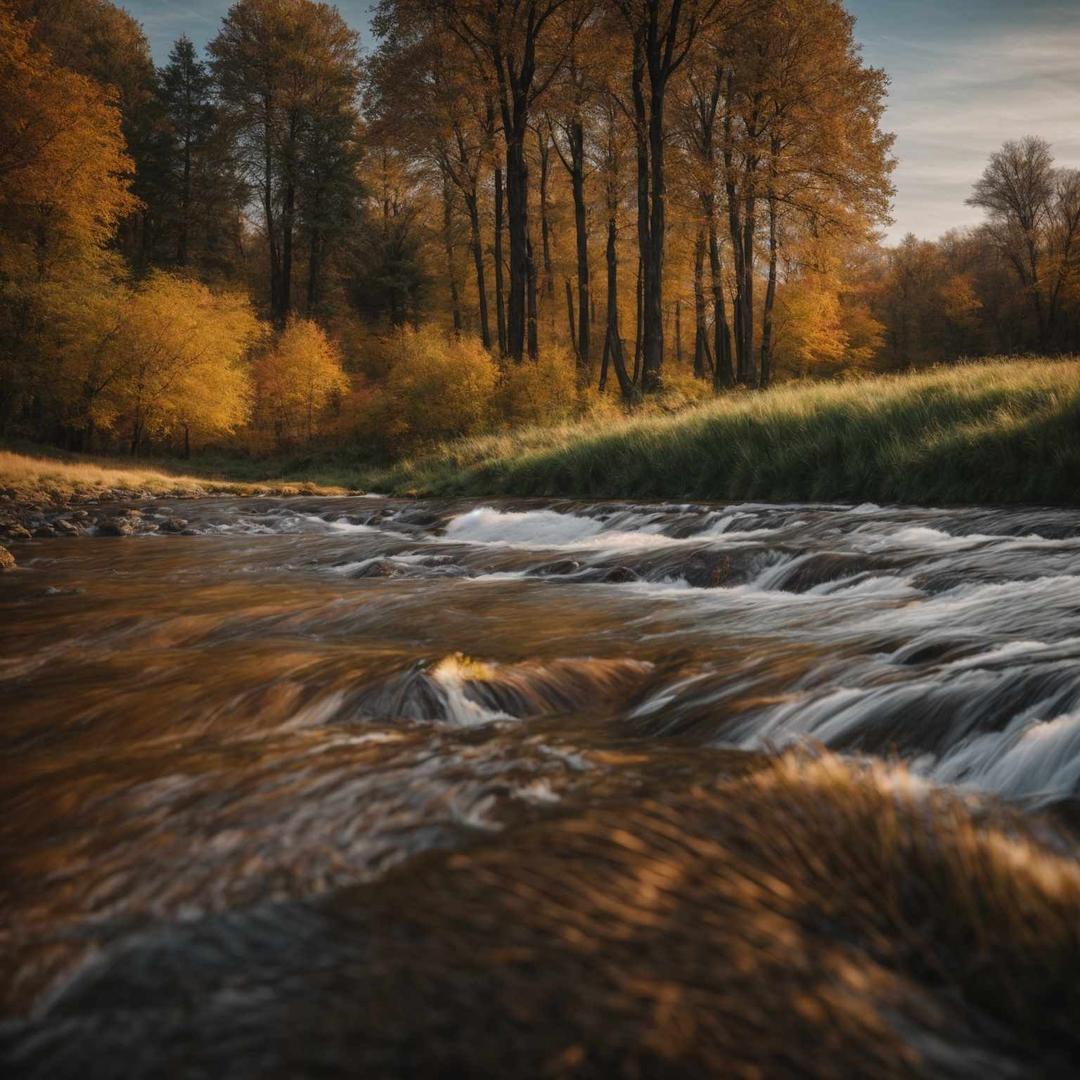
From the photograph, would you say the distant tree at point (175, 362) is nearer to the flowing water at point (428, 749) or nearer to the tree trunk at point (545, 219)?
the tree trunk at point (545, 219)

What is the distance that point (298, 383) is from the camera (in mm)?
33375

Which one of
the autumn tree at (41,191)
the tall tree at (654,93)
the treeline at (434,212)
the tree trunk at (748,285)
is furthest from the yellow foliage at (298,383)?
the tree trunk at (748,285)

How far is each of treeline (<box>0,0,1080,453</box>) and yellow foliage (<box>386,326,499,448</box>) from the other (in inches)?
4.1

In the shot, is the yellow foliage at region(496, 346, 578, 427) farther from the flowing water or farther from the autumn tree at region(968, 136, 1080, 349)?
the autumn tree at region(968, 136, 1080, 349)

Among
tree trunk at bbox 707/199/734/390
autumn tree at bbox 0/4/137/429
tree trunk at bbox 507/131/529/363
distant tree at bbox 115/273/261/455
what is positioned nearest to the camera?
tree trunk at bbox 507/131/529/363

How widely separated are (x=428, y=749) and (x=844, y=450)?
363 inches

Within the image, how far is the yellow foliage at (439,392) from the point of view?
23844mm

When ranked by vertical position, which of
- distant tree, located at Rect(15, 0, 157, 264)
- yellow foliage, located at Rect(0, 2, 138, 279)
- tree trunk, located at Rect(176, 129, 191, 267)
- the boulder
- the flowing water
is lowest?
the flowing water

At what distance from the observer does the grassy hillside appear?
28.3 ft

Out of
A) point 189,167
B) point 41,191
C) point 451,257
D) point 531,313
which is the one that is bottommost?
point 531,313

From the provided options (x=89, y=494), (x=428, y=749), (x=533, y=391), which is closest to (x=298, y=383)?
(x=533, y=391)

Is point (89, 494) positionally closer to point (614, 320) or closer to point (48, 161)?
point (48, 161)

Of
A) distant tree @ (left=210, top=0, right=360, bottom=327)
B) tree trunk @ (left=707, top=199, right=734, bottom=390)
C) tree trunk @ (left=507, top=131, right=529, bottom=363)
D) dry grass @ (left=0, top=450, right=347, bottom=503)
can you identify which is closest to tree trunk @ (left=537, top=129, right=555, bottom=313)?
tree trunk @ (left=507, top=131, right=529, bottom=363)

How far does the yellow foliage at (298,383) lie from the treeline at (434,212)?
0.13m
